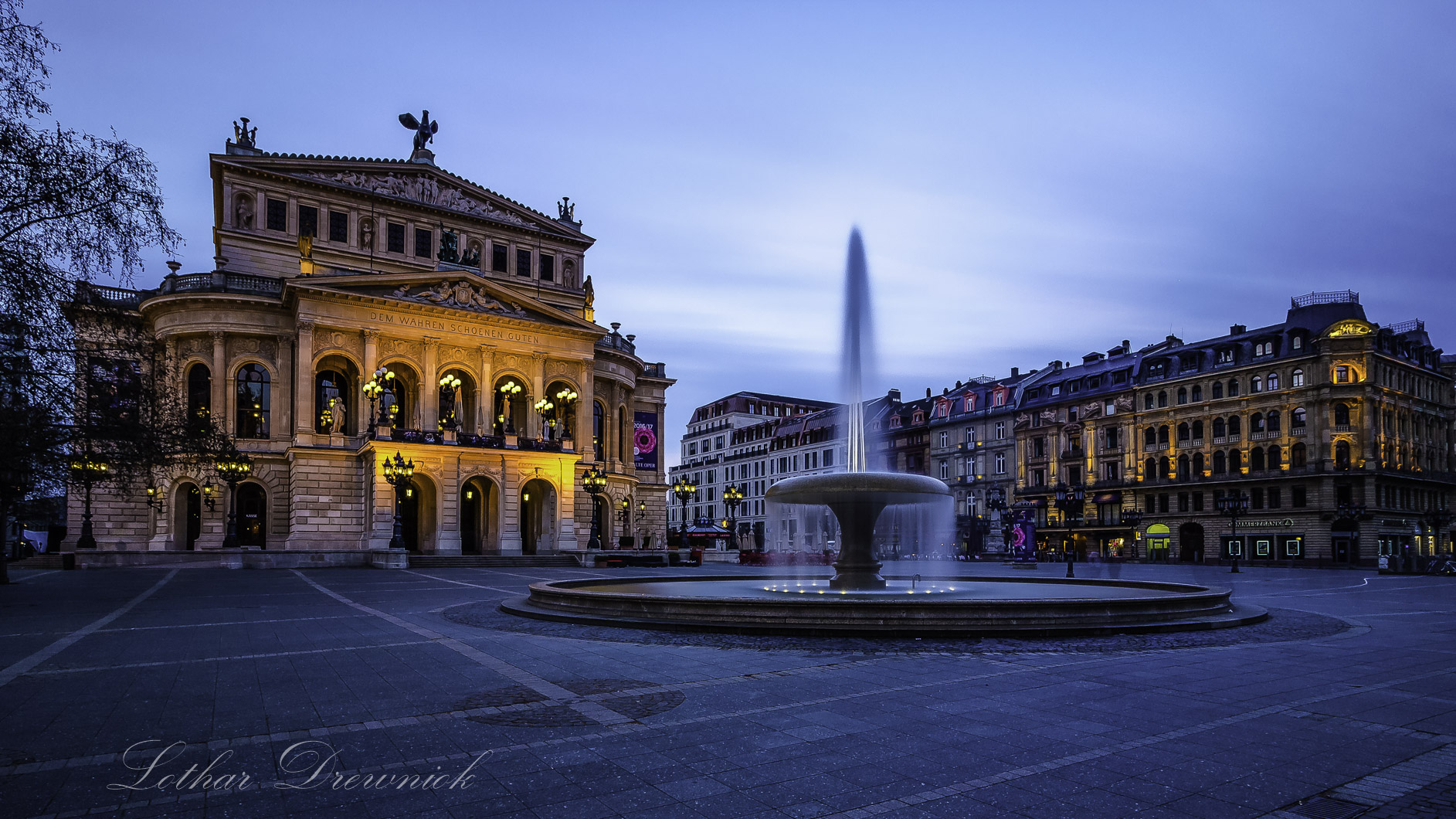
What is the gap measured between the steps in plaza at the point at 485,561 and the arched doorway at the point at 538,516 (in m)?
4.61

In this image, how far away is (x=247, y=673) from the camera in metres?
9.89

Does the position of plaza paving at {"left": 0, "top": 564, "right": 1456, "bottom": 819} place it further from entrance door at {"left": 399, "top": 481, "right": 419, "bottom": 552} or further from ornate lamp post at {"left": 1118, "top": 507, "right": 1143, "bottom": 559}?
ornate lamp post at {"left": 1118, "top": 507, "right": 1143, "bottom": 559}

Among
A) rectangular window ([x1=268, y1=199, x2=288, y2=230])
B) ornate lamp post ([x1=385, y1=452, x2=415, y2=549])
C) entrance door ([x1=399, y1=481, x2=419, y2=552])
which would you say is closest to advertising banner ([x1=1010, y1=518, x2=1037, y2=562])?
entrance door ([x1=399, y1=481, x2=419, y2=552])

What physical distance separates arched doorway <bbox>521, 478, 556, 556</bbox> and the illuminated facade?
4348 centimetres

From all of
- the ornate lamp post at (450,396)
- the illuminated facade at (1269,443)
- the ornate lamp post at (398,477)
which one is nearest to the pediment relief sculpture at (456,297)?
the ornate lamp post at (450,396)

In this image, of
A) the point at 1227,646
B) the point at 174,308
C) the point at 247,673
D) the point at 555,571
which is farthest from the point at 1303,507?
the point at 174,308

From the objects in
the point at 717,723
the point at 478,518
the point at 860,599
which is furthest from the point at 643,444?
the point at 717,723

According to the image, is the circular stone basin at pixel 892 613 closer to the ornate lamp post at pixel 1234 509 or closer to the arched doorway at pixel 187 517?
the ornate lamp post at pixel 1234 509

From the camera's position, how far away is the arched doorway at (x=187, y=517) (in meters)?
47.9

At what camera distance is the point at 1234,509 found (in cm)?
4838

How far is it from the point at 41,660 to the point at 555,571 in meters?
25.3

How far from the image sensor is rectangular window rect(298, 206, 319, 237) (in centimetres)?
5328

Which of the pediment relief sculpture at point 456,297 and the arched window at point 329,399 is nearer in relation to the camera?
the arched window at point 329,399

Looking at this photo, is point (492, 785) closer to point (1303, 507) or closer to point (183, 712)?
point (183, 712)
